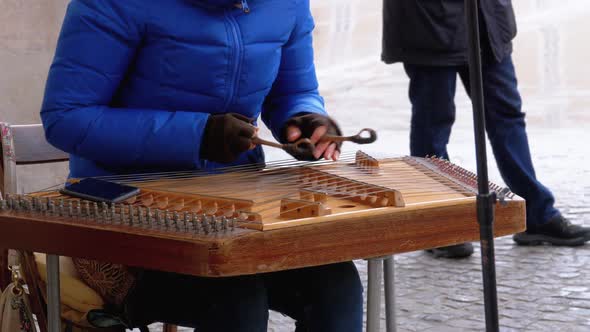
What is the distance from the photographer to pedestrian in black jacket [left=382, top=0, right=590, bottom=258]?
14.6 ft

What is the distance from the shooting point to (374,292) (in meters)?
2.17

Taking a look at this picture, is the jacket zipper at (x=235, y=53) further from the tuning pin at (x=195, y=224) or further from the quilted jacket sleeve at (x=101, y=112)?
the tuning pin at (x=195, y=224)

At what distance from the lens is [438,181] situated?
213cm

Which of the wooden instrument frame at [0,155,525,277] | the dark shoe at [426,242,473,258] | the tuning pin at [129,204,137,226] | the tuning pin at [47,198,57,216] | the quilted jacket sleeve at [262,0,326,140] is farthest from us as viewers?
the dark shoe at [426,242,473,258]

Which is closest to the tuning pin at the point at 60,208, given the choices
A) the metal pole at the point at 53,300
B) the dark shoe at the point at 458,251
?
the metal pole at the point at 53,300

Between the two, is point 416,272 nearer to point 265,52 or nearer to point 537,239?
point 537,239

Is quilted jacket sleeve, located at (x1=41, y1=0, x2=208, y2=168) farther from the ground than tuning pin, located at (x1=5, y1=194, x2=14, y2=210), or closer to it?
farther from the ground

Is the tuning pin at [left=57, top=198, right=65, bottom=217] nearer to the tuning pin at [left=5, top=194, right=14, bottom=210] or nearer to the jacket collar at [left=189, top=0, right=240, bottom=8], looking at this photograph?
the tuning pin at [left=5, top=194, right=14, bottom=210]

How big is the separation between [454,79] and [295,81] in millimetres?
2149

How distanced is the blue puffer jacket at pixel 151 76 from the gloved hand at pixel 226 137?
0.02m

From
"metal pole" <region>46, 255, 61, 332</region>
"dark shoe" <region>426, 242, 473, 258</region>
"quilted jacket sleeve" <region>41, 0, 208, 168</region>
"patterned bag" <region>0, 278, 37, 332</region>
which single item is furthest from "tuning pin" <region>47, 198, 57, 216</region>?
"dark shoe" <region>426, 242, 473, 258</region>

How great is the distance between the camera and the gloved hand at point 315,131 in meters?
2.22

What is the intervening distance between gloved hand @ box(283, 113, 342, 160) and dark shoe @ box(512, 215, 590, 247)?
8.53ft

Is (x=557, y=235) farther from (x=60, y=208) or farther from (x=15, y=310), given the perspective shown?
(x=60, y=208)
